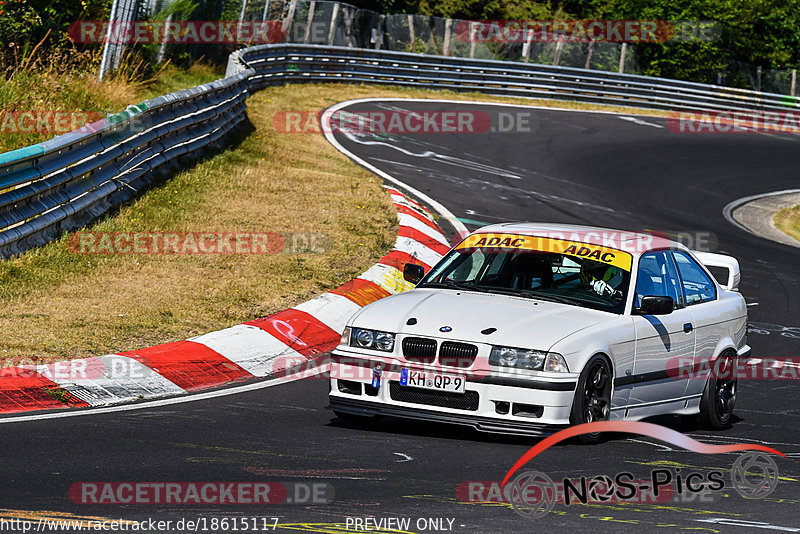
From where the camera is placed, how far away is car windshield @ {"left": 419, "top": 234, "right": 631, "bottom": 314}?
8312 millimetres

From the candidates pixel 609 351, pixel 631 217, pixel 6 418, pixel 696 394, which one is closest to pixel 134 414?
pixel 6 418

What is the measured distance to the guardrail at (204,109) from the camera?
37.0ft

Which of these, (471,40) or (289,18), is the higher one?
(289,18)

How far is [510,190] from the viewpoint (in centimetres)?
1977

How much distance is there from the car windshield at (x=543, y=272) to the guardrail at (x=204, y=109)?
453 cm

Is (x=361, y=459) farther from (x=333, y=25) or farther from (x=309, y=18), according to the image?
(x=309, y=18)

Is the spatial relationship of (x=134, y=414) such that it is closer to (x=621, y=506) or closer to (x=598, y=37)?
(x=621, y=506)

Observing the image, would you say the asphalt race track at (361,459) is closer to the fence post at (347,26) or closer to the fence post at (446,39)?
the fence post at (347,26)

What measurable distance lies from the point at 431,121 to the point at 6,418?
2081 centimetres

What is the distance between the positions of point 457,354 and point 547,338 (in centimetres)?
58

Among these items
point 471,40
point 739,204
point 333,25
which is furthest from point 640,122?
point 739,204

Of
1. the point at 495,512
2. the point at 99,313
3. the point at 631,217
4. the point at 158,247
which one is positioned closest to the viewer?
the point at 495,512

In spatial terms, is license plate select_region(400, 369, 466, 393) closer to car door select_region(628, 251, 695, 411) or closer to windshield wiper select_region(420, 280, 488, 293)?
windshield wiper select_region(420, 280, 488, 293)

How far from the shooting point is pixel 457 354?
738 cm
